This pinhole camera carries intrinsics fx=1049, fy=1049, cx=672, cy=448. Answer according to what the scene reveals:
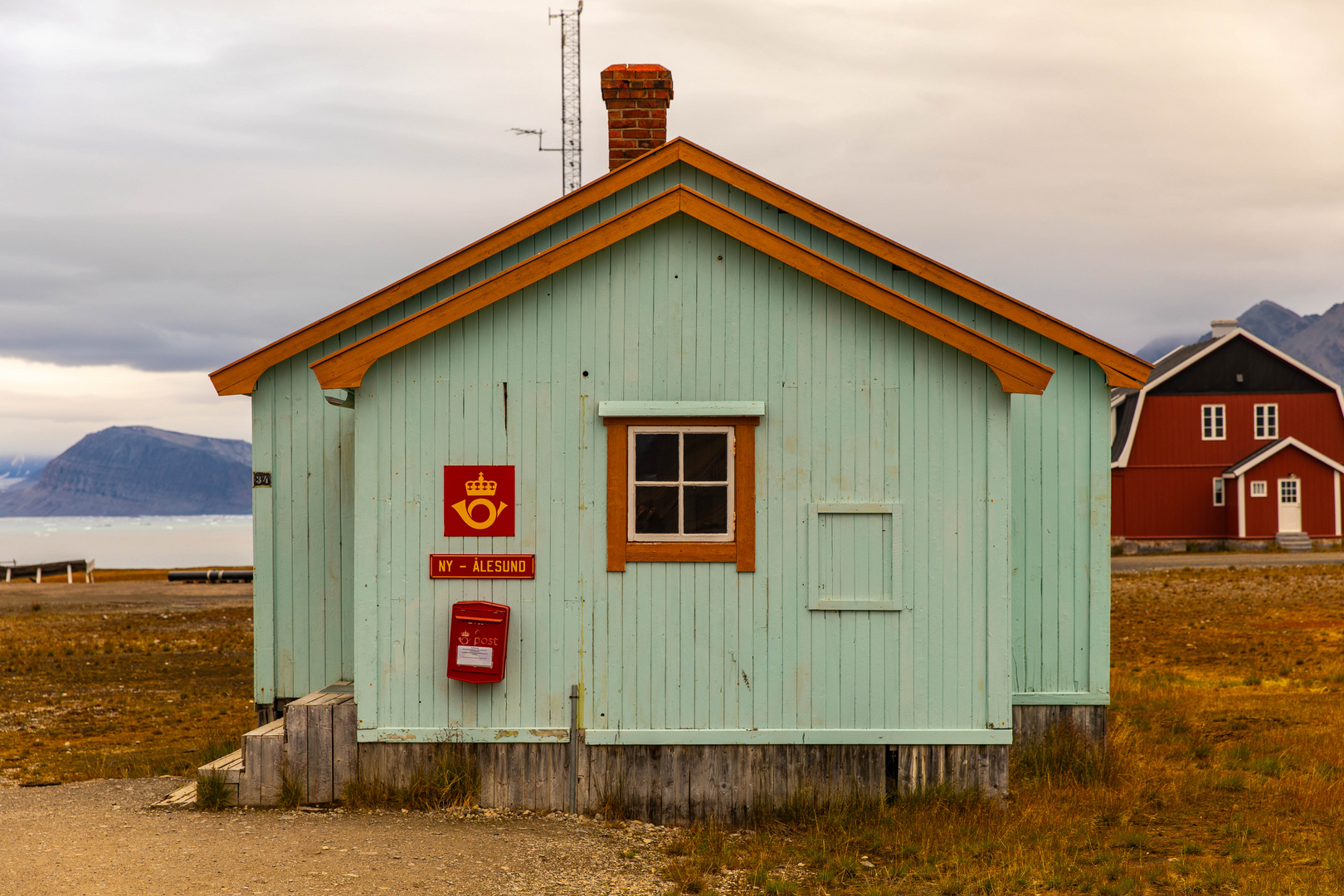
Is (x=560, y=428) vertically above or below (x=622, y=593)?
above

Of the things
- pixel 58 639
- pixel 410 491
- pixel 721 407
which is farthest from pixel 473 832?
pixel 58 639

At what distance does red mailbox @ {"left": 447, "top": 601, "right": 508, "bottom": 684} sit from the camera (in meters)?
7.64

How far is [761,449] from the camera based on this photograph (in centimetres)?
782

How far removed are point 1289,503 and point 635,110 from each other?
3531cm

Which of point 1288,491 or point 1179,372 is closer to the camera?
point 1288,491

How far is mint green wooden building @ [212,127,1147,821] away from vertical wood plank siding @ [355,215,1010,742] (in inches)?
0.7

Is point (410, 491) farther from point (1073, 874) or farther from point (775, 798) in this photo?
point (1073, 874)

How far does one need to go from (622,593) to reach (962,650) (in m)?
2.54

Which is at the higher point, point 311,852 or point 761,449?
point 761,449

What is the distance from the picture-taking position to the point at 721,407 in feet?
25.4

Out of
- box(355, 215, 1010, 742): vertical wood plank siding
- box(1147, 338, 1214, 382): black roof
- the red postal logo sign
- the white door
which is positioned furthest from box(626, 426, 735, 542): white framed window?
the white door

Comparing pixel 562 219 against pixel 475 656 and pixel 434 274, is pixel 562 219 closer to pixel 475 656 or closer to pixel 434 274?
pixel 434 274

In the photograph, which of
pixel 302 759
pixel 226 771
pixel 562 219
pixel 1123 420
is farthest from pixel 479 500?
pixel 1123 420

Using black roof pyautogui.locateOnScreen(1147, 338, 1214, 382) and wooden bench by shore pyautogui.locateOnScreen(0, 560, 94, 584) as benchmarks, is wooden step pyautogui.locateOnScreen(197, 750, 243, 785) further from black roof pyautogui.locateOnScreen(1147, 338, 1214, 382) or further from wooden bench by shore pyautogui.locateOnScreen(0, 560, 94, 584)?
black roof pyautogui.locateOnScreen(1147, 338, 1214, 382)
